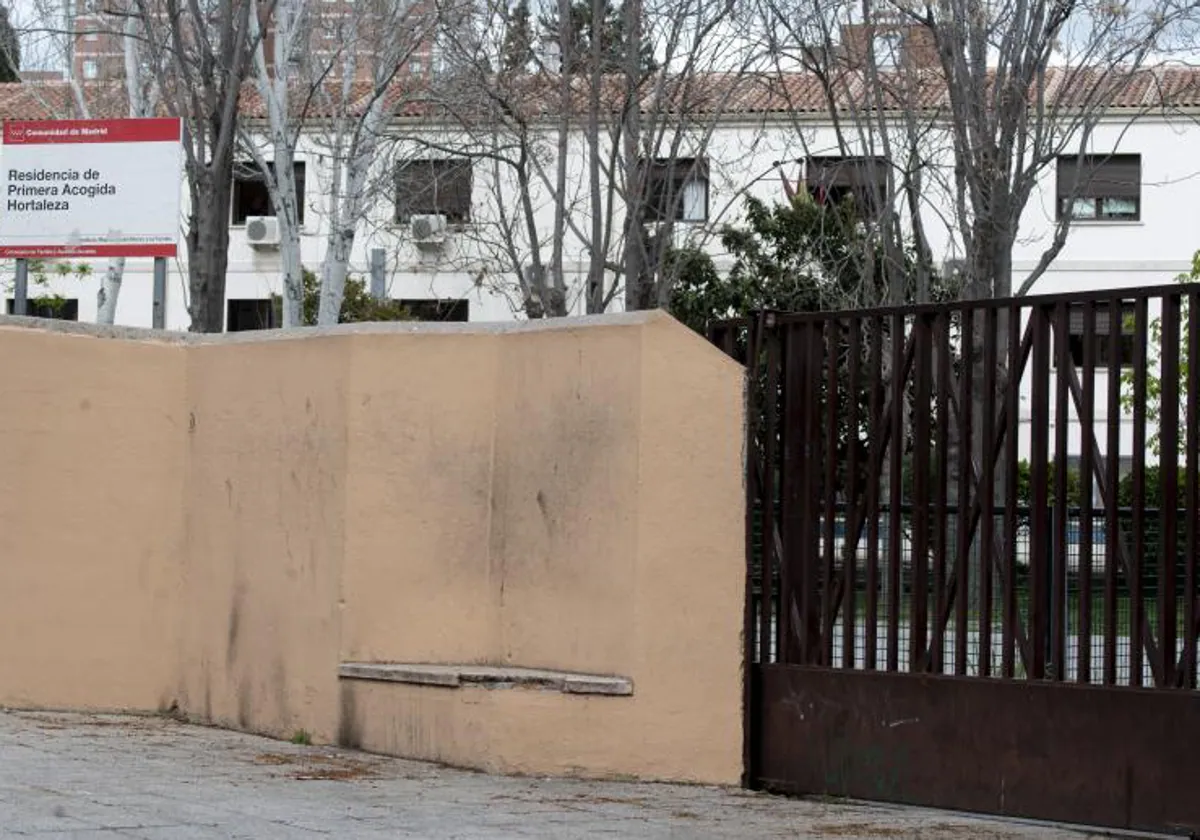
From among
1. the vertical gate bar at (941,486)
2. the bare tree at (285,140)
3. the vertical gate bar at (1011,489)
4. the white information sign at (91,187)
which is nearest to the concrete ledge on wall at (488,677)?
the vertical gate bar at (941,486)

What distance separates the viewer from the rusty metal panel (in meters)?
7.69

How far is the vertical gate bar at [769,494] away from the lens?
9.12m

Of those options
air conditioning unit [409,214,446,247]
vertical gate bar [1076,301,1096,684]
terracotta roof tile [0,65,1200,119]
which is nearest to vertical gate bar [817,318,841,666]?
Answer: vertical gate bar [1076,301,1096,684]

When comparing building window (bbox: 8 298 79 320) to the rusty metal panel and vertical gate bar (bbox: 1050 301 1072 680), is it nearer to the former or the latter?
the rusty metal panel

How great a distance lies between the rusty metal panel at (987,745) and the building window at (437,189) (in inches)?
537

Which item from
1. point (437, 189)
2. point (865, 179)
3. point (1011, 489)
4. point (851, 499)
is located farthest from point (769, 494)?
point (437, 189)

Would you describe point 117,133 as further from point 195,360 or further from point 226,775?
point 226,775

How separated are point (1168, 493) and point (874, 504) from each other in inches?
57.7

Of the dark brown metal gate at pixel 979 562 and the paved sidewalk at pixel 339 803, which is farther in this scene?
the dark brown metal gate at pixel 979 562

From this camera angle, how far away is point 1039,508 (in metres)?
8.19

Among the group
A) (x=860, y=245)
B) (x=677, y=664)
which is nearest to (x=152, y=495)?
(x=677, y=664)

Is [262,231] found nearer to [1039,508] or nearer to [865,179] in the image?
[865,179]

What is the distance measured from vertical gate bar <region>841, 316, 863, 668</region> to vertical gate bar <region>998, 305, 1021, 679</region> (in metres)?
0.75

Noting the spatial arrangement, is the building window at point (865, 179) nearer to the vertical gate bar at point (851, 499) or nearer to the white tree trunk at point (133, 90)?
the vertical gate bar at point (851, 499)
